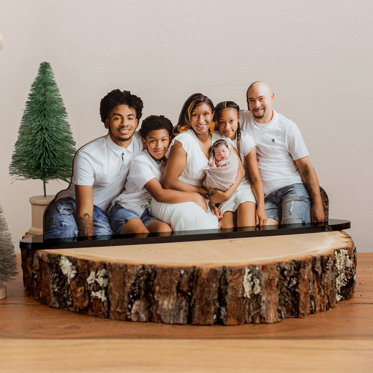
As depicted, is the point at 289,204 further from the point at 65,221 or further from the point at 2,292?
the point at 2,292

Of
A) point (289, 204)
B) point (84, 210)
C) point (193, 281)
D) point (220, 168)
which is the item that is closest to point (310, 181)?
point (289, 204)

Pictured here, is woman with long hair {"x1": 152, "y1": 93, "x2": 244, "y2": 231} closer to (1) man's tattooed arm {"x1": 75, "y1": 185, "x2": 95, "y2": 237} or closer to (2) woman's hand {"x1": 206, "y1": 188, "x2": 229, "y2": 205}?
(2) woman's hand {"x1": 206, "y1": 188, "x2": 229, "y2": 205}

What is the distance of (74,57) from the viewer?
1932 millimetres

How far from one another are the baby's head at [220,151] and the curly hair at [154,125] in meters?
0.12

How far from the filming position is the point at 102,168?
4.51ft

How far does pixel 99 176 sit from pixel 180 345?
1.54 ft

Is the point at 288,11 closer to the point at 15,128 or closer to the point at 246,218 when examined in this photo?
the point at 246,218

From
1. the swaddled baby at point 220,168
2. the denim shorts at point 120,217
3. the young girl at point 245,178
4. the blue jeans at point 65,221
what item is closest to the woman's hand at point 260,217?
the young girl at point 245,178

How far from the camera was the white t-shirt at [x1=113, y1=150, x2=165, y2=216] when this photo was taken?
138cm

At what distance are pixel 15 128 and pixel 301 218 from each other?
1.08 metres

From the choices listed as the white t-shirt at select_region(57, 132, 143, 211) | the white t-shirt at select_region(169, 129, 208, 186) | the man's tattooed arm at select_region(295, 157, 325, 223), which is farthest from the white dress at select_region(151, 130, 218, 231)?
the man's tattooed arm at select_region(295, 157, 325, 223)

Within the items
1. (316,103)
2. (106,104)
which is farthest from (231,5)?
(106,104)

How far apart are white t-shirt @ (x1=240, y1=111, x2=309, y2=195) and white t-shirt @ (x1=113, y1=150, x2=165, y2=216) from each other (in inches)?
10.4

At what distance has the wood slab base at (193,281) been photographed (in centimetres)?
120
